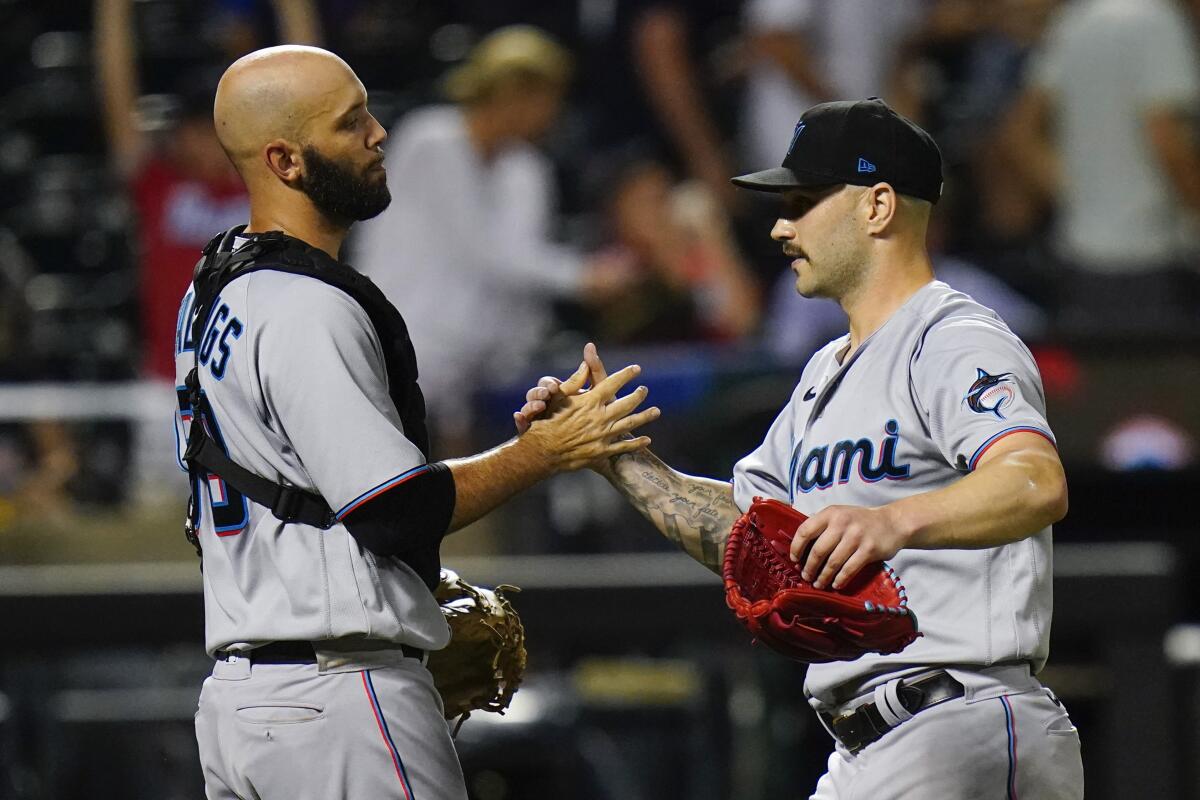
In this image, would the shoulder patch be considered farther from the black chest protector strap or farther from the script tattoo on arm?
the black chest protector strap

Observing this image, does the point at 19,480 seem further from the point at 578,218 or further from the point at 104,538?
the point at 578,218

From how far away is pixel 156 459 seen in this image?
7.00m

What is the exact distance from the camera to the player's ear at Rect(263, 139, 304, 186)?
3.25m

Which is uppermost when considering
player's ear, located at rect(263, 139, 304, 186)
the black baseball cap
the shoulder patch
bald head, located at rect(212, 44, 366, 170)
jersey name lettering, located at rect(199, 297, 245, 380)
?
bald head, located at rect(212, 44, 366, 170)

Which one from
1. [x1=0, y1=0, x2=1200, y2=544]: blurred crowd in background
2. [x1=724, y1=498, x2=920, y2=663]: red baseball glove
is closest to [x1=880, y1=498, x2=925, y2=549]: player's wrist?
[x1=724, y1=498, x2=920, y2=663]: red baseball glove

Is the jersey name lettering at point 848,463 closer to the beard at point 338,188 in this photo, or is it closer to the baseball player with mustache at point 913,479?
the baseball player with mustache at point 913,479

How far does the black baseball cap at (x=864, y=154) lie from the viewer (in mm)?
3391

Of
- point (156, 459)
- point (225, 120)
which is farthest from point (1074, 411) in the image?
point (225, 120)

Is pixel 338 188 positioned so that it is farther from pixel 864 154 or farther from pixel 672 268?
pixel 672 268

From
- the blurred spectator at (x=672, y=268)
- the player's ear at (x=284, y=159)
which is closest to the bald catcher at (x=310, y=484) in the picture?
the player's ear at (x=284, y=159)

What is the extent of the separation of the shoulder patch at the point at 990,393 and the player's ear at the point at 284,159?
47.5 inches

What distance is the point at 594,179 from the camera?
29.3ft

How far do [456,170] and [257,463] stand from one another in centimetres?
417

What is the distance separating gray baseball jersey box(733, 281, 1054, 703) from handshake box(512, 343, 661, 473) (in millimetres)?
345
